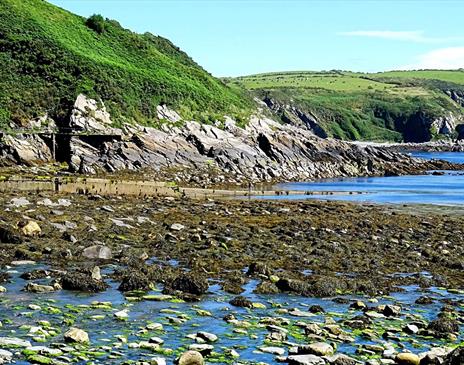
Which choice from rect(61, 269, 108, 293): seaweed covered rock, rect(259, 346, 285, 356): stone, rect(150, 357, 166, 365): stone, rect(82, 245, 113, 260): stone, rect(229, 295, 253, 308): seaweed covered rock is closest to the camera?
rect(150, 357, 166, 365): stone

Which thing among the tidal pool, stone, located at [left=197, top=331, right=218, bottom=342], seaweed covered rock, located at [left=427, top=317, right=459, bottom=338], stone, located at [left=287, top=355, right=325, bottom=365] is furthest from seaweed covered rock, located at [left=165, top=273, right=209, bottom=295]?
seaweed covered rock, located at [left=427, top=317, right=459, bottom=338]

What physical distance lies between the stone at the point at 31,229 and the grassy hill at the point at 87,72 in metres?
52.6

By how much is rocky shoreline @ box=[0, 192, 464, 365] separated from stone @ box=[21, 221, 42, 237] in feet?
0.14

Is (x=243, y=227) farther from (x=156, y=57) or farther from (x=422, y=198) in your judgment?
(x=156, y=57)

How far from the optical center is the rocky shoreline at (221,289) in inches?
518

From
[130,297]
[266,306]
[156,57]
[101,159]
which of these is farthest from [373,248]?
[156,57]

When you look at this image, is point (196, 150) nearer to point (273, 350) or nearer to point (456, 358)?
point (273, 350)

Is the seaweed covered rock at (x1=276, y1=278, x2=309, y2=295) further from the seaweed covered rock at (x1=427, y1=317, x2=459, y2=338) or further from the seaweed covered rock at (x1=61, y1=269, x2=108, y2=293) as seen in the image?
the seaweed covered rock at (x1=61, y1=269, x2=108, y2=293)

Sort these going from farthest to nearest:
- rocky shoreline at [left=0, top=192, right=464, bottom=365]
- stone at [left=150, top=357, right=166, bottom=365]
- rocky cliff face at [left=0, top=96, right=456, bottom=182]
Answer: rocky cliff face at [left=0, top=96, right=456, bottom=182]
rocky shoreline at [left=0, top=192, right=464, bottom=365]
stone at [left=150, top=357, right=166, bottom=365]

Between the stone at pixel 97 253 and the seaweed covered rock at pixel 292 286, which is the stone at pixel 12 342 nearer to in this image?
the seaweed covered rock at pixel 292 286

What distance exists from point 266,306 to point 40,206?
62.3ft

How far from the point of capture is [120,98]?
89375 mm

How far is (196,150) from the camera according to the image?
83438 millimetres

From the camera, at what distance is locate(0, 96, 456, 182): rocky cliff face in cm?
7169
